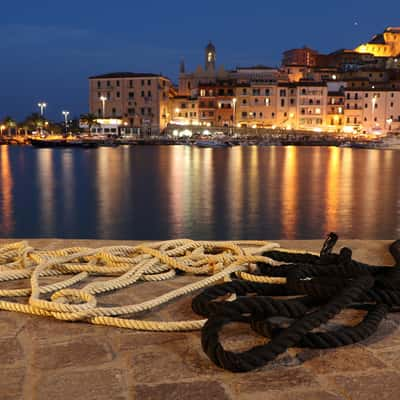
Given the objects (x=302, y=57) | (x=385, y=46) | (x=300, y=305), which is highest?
(x=385, y=46)

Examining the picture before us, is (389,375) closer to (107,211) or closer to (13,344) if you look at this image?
(13,344)

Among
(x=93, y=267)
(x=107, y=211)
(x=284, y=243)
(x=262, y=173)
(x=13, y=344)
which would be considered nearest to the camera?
(x=13, y=344)

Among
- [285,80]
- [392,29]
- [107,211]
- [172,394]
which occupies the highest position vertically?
[392,29]

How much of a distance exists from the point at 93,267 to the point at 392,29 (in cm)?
12609

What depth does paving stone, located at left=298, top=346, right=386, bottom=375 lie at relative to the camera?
2232mm

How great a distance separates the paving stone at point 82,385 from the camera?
200cm

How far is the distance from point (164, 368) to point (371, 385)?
32.0 inches

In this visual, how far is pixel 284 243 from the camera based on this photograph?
15.2 feet

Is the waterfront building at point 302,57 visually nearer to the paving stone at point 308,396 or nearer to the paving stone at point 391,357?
the paving stone at point 391,357

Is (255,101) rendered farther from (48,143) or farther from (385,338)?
(385,338)

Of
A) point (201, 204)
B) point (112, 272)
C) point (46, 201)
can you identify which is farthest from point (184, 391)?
point (46, 201)

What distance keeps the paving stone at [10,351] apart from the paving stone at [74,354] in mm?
69

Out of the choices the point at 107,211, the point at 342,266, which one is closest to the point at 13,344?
the point at 342,266

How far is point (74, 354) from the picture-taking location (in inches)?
93.0
